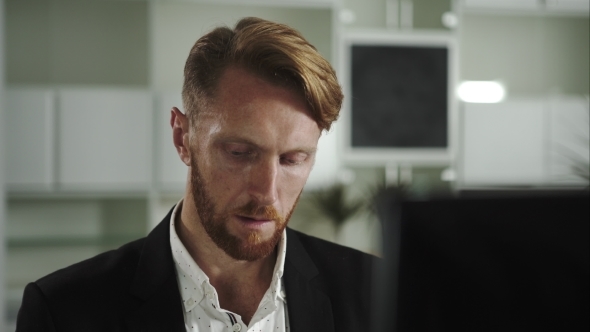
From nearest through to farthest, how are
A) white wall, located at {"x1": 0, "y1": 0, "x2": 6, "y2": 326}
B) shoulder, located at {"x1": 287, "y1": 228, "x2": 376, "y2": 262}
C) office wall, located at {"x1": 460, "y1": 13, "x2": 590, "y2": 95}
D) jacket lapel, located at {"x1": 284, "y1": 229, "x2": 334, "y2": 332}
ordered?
1. jacket lapel, located at {"x1": 284, "y1": 229, "x2": 334, "y2": 332}
2. shoulder, located at {"x1": 287, "y1": 228, "x2": 376, "y2": 262}
3. white wall, located at {"x1": 0, "y1": 0, "x2": 6, "y2": 326}
4. office wall, located at {"x1": 460, "y1": 13, "x2": 590, "y2": 95}

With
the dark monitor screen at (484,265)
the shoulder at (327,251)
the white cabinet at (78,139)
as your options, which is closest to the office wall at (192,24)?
the white cabinet at (78,139)

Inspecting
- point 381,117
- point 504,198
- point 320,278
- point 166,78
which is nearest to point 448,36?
point 381,117

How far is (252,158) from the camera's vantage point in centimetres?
98

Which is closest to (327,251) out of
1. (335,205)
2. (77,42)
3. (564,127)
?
(335,205)

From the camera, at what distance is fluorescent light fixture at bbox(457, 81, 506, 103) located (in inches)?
148

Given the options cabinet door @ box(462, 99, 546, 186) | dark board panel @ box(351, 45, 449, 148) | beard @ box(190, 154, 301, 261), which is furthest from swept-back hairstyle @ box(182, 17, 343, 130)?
cabinet door @ box(462, 99, 546, 186)

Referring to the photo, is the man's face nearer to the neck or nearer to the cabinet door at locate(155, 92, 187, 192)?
the neck

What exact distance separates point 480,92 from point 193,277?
3020mm

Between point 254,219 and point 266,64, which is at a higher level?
point 266,64

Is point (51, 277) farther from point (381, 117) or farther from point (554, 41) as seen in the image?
point (554, 41)

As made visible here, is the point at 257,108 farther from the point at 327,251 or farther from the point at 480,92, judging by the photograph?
the point at 480,92

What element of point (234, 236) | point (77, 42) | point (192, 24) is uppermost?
point (192, 24)

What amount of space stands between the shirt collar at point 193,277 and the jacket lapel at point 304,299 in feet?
0.05

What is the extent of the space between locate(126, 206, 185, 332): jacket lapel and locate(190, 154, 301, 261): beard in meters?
0.09
